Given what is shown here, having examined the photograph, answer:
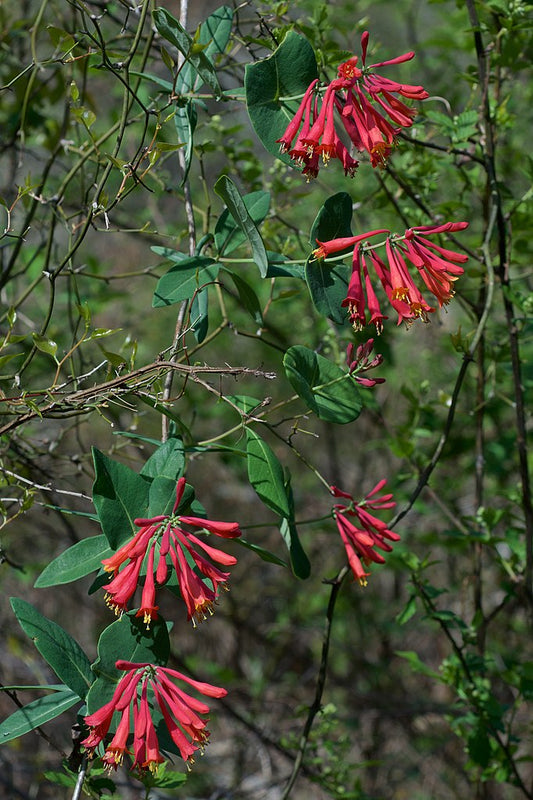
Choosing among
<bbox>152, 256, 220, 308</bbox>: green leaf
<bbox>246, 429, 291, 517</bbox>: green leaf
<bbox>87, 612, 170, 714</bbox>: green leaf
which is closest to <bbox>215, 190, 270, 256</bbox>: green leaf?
<bbox>152, 256, 220, 308</bbox>: green leaf

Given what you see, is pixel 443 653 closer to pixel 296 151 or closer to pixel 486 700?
pixel 486 700

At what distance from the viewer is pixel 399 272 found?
0.99 m

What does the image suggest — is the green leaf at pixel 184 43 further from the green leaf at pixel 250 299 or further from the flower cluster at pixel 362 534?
the flower cluster at pixel 362 534

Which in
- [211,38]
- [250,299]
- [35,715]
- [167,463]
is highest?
[211,38]

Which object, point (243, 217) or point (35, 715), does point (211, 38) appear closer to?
point (243, 217)

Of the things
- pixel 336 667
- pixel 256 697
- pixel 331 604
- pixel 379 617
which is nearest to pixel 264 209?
pixel 331 604

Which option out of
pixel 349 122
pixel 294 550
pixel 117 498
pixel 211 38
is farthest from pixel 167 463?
pixel 211 38

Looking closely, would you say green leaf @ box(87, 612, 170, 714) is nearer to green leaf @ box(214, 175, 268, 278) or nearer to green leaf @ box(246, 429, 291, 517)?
green leaf @ box(246, 429, 291, 517)

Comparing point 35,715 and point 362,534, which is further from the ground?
point 362,534

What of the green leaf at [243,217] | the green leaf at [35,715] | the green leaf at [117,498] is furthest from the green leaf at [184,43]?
the green leaf at [35,715]

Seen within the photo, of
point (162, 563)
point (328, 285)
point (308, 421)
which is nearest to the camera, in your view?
point (162, 563)

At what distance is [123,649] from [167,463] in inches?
8.4

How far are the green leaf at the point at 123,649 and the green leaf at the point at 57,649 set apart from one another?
0.07 feet

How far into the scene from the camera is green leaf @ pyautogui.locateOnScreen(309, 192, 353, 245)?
97 centimetres
